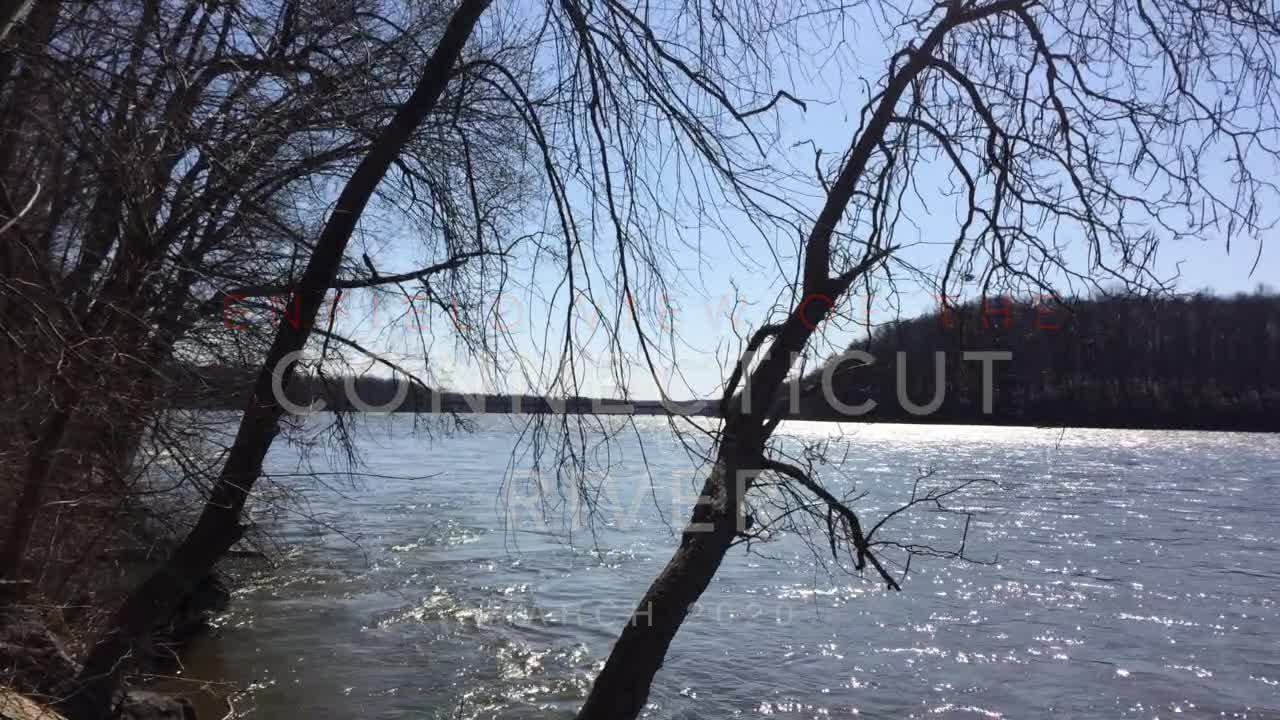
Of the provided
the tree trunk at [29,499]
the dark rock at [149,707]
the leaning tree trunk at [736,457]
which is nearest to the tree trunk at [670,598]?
the leaning tree trunk at [736,457]

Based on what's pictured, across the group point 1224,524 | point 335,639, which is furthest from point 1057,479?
point 335,639

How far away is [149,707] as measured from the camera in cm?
628

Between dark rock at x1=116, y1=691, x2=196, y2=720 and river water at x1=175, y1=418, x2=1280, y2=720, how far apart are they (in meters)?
1.07

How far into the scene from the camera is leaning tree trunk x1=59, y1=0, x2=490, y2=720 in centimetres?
392

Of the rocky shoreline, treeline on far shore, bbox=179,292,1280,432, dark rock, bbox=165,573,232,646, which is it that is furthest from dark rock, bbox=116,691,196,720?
dark rock, bbox=165,573,232,646

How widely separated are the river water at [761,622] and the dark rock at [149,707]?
42.3 inches

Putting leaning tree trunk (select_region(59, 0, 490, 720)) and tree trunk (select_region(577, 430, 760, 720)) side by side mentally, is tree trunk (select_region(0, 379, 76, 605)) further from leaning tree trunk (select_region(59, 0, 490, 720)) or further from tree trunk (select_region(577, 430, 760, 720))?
tree trunk (select_region(577, 430, 760, 720))

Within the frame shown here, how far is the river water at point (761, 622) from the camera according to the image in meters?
10.3

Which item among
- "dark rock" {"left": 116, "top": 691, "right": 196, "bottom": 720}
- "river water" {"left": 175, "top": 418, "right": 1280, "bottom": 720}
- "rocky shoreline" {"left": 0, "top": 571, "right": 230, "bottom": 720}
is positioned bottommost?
"river water" {"left": 175, "top": 418, "right": 1280, "bottom": 720}

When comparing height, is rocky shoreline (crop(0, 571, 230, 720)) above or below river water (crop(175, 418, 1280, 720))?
above

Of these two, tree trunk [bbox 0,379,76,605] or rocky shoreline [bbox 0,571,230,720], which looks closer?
rocky shoreline [bbox 0,571,230,720]

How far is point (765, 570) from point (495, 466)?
91.9 feet

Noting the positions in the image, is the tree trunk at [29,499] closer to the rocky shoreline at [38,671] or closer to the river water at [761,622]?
the rocky shoreline at [38,671]

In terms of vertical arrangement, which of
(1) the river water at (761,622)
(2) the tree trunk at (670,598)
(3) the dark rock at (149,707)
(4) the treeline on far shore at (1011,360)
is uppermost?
(4) the treeline on far shore at (1011,360)
